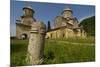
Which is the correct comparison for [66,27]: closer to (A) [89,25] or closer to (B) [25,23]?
(A) [89,25]

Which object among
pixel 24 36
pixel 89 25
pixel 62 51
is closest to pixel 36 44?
pixel 24 36

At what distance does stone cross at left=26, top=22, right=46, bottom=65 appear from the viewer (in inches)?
80.5

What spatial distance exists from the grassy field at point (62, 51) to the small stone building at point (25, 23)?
0.22 feet

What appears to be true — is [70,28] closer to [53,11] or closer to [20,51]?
[53,11]

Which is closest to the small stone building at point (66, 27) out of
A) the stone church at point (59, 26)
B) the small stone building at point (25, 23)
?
the stone church at point (59, 26)

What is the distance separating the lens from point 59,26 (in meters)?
2.15

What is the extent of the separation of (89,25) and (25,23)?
72 centimetres

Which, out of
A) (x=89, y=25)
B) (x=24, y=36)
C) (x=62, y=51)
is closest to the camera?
(x=24, y=36)

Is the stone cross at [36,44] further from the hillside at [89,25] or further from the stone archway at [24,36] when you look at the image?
the hillside at [89,25]

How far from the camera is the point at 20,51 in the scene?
2.00 m

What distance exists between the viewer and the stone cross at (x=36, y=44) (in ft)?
6.71

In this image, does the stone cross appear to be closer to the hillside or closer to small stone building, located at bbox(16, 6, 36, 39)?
small stone building, located at bbox(16, 6, 36, 39)
